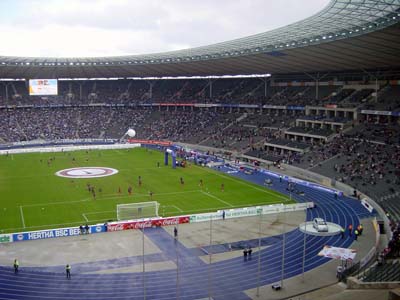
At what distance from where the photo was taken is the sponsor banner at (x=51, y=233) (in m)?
31.5

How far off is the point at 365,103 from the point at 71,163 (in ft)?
143

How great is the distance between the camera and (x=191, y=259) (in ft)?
93.5

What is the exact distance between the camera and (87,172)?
5850 cm

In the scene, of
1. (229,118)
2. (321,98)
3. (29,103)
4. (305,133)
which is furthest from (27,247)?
(29,103)

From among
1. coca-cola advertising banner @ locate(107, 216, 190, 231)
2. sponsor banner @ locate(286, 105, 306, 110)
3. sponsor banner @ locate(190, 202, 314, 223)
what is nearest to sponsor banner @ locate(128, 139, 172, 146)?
sponsor banner @ locate(286, 105, 306, 110)

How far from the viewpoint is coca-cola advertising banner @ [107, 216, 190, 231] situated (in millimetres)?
34250

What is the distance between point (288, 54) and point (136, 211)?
3483 centimetres

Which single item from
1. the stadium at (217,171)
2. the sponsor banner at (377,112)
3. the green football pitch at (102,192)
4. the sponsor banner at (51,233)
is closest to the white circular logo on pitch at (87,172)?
the stadium at (217,171)

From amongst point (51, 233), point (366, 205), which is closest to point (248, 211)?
point (366, 205)

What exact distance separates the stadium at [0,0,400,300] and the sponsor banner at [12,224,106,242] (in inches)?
4.1

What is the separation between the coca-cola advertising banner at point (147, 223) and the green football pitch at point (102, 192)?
2771mm

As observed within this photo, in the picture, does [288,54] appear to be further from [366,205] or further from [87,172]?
[87,172]

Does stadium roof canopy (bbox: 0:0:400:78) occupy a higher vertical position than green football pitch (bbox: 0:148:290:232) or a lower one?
higher

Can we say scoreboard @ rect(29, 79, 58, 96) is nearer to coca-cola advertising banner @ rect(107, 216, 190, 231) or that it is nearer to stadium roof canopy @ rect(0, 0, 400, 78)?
stadium roof canopy @ rect(0, 0, 400, 78)
